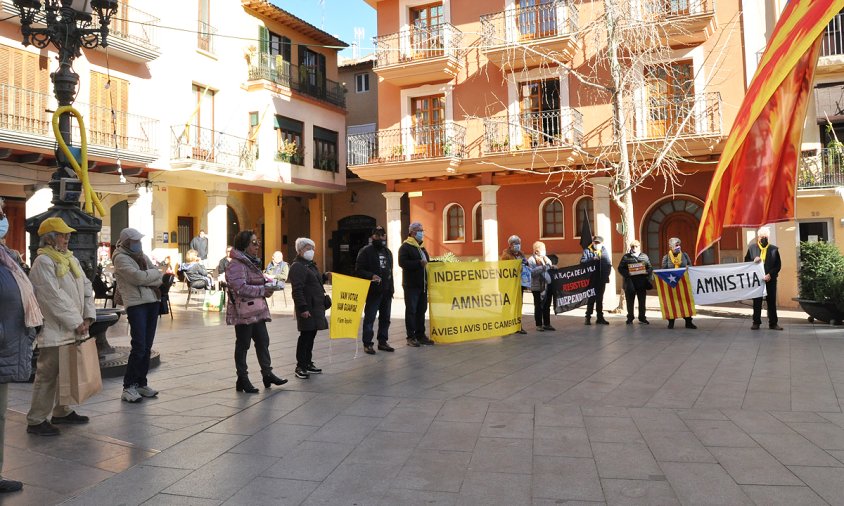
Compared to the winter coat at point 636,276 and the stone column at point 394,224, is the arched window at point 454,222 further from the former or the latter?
the winter coat at point 636,276

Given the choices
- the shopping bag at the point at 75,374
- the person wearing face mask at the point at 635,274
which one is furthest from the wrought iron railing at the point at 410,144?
the shopping bag at the point at 75,374

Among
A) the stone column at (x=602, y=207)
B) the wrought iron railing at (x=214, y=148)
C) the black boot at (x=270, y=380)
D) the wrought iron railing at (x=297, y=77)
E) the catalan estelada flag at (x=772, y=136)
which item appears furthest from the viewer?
the wrought iron railing at (x=297, y=77)

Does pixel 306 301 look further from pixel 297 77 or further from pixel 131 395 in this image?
pixel 297 77

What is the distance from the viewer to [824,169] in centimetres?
1705

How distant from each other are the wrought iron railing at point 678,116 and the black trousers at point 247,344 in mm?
14771

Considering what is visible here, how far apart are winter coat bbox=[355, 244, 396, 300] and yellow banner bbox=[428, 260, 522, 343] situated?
1045mm

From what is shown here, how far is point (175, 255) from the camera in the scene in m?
24.8

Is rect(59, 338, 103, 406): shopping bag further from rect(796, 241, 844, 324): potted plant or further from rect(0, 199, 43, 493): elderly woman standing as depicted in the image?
rect(796, 241, 844, 324): potted plant

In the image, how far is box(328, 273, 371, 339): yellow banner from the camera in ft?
27.7

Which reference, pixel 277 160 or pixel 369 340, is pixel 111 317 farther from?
pixel 277 160

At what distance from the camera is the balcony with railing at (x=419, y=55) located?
21875 millimetres

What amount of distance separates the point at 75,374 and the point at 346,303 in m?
4.00

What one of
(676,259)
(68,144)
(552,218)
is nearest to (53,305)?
(68,144)

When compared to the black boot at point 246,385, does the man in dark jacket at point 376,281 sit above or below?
above
